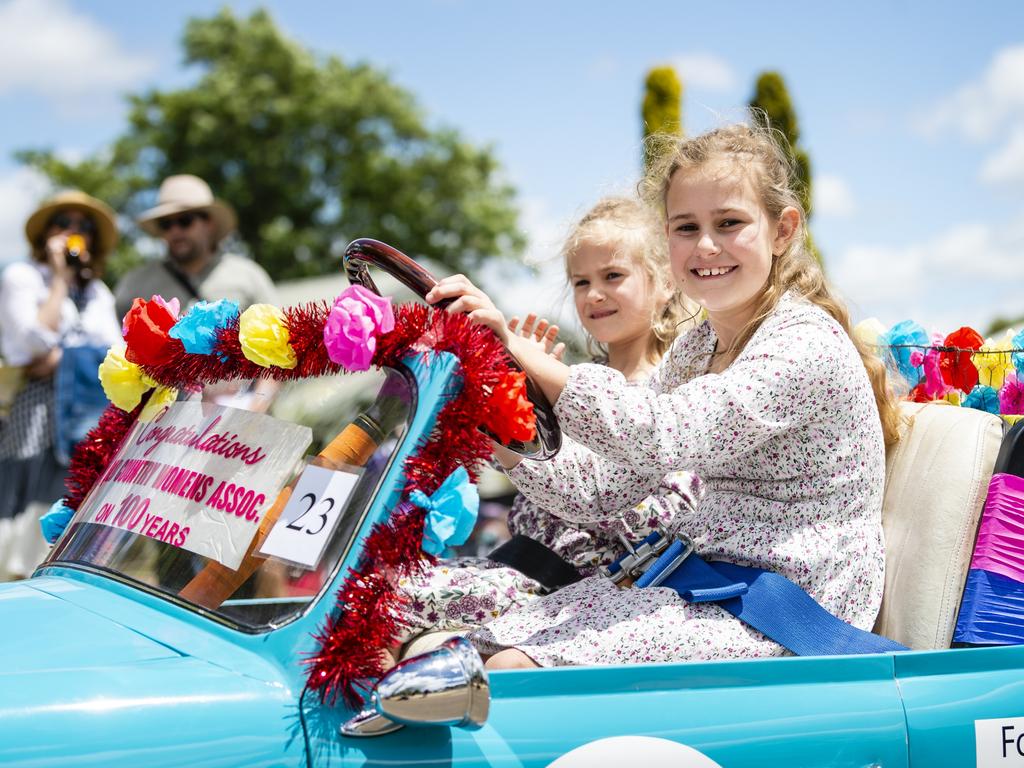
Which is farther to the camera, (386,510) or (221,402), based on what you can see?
(221,402)

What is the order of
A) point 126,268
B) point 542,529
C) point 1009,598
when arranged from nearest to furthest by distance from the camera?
1. point 1009,598
2. point 542,529
3. point 126,268

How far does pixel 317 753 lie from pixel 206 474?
1.73 feet

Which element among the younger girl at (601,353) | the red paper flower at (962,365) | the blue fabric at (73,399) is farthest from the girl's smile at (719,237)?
the blue fabric at (73,399)

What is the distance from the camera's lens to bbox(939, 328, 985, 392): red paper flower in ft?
10.00

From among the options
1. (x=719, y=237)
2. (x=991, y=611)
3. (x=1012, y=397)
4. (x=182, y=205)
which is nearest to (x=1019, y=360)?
(x=1012, y=397)

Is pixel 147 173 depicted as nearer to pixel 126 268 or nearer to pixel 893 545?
pixel 126 268

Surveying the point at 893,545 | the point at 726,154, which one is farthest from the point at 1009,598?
the point at 726,154

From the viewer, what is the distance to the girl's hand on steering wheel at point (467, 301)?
177 cm

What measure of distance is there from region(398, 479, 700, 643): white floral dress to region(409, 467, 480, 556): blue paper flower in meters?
0.66

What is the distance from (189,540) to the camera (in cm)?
165

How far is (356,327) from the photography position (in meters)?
1.65

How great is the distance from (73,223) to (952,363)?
4453 mm

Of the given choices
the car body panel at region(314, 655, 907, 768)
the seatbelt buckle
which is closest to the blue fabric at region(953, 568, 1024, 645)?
the car body panel at region(314, 655, 907, 768)

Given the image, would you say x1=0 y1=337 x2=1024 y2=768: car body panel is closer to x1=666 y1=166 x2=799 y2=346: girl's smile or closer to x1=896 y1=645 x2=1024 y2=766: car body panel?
x1=896 y1=645 x2=1024 y2=766: car body panel
